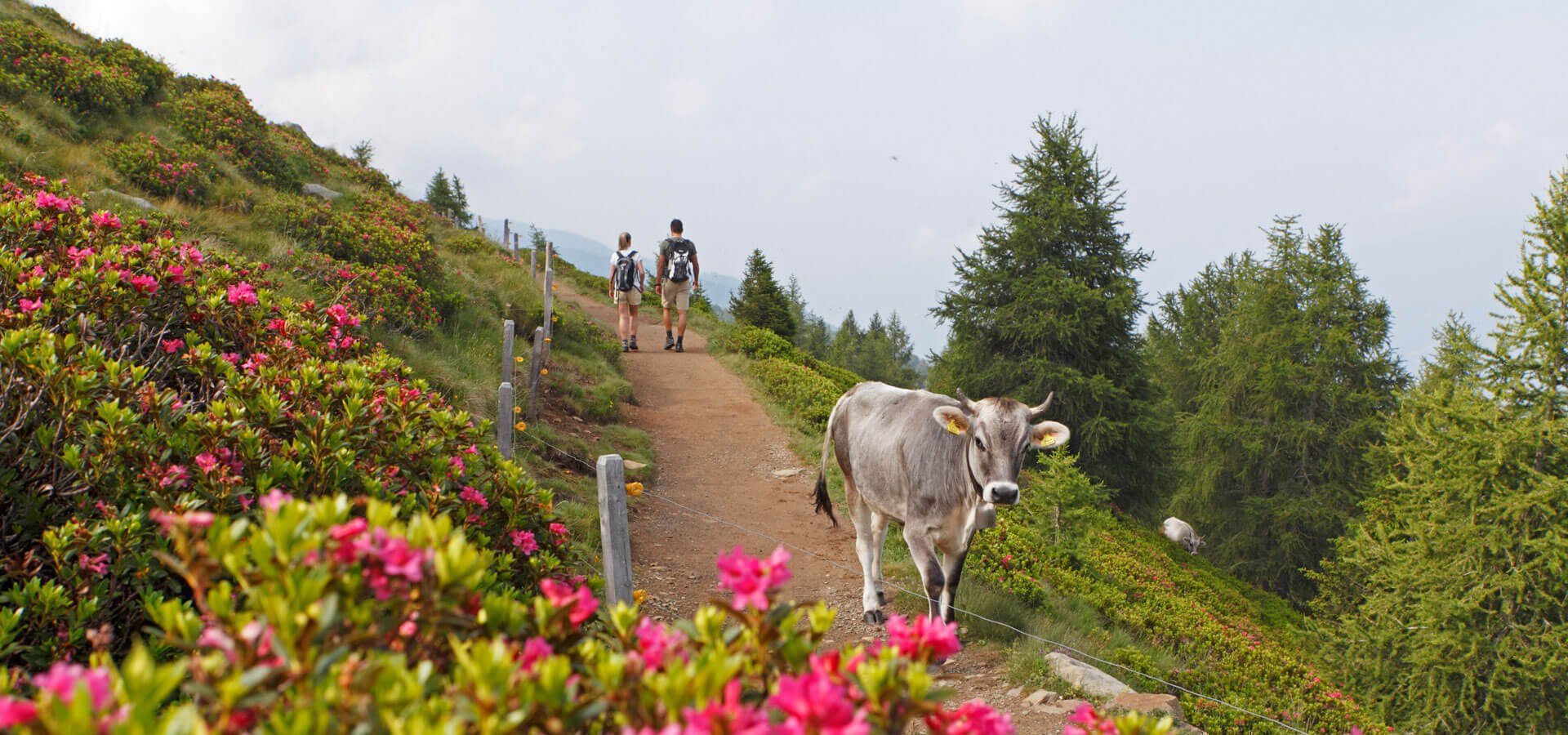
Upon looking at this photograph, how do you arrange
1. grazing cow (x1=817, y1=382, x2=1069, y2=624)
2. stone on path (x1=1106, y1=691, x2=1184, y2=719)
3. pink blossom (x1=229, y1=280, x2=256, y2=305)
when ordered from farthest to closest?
stone on path (x1=1106, y1=691, x2=1184, y2=719), grazing cow (x1=817, y1=382, x2=1069, y2=624), pink blossom (x1=229, y1=280, x2=256, y2=305)

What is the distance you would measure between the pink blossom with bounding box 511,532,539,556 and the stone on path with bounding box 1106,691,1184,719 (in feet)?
15.2

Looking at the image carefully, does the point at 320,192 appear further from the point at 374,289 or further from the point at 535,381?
the point at 535,381

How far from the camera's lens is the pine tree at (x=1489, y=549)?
13453 mm

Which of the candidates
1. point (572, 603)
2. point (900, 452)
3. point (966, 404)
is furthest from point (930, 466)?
point (572, 603)

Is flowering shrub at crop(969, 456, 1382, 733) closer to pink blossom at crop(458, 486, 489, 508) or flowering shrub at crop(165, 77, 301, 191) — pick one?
pink blossom at crop(458, 486, 489, 508)

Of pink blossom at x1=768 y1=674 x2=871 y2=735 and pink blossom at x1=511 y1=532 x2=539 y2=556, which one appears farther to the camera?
pink blossom at x1=511 y1=532 x2=539 y2=556

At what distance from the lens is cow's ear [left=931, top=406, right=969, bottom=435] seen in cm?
627

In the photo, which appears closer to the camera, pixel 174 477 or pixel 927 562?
pixel 174 477

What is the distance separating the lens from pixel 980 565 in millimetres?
8906

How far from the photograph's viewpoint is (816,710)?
1504mm

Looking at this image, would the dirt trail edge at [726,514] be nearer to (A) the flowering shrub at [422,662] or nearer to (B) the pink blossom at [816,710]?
(A) the flowering shrub at [422,662]

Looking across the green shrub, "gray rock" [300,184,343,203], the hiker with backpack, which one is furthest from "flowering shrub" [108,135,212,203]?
the green shrub

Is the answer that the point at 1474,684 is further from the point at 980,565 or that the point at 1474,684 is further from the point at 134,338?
the point at 134,338

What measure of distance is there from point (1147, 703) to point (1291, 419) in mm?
24558
